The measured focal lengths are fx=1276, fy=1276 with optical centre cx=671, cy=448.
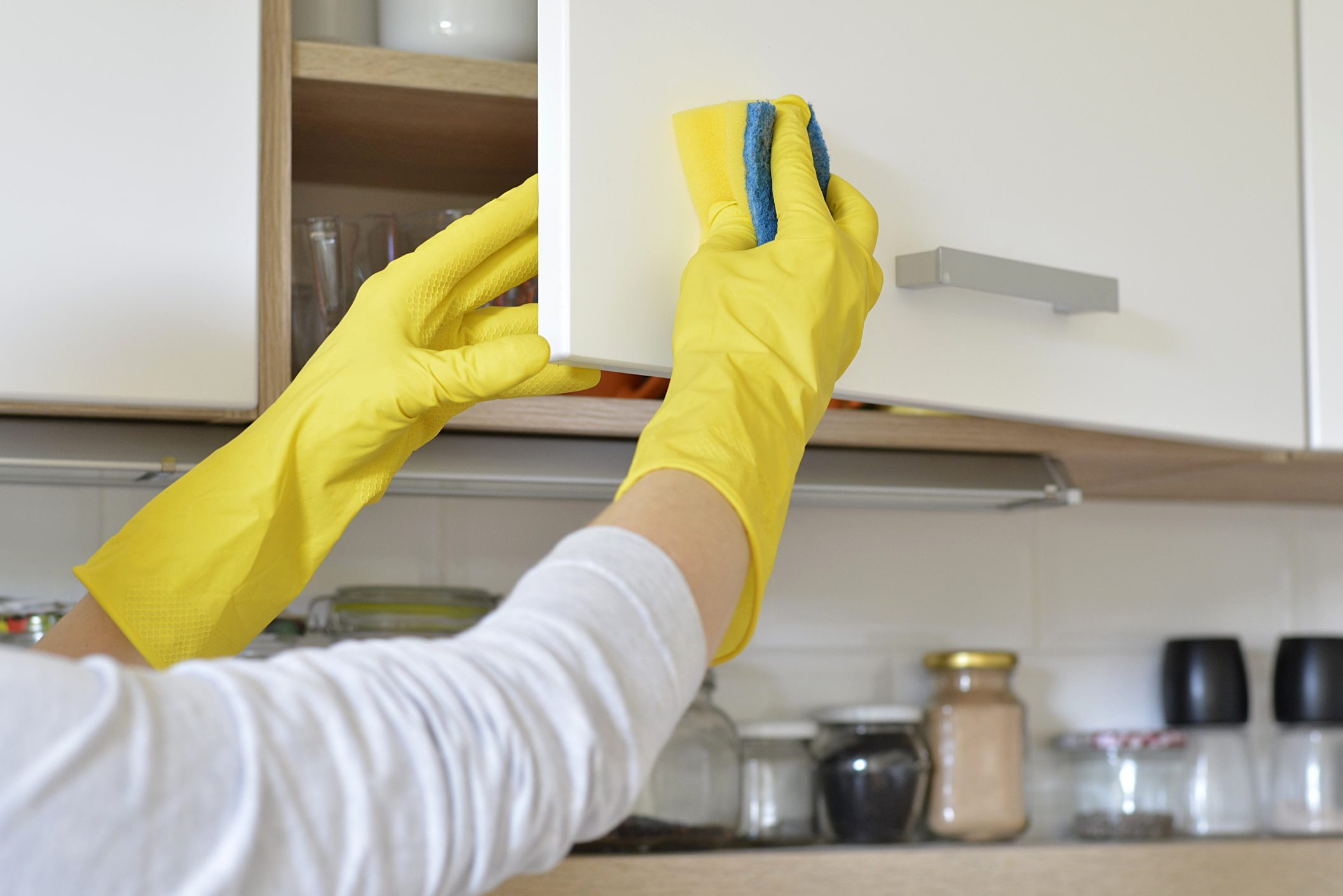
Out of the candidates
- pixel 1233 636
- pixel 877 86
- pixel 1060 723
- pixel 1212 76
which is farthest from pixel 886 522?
pixel 877 86

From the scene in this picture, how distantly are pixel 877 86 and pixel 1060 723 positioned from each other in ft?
2.63

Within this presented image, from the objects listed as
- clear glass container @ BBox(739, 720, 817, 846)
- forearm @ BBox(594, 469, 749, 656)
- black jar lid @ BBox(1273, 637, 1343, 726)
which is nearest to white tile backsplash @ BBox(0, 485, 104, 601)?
clear glass container @ BBox(739, 720, 817, 846)

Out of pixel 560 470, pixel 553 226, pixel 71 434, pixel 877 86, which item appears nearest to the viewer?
pixel 553 226

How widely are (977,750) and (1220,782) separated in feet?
0.95

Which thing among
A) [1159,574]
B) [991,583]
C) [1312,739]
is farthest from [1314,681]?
[991,583]

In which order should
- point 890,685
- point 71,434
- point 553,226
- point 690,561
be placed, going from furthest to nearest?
point 890,685, point 71,434, point 553,226, point 690,561

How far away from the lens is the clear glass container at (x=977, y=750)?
3.64 feet

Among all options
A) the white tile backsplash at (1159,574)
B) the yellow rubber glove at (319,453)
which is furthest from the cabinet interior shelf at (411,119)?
the white tile backsplash at (1159,574)

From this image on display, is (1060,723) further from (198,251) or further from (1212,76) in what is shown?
(198,251)

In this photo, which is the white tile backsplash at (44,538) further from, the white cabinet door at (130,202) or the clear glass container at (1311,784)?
the clear glass container at (1311,784)

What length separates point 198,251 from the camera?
2.43 ft

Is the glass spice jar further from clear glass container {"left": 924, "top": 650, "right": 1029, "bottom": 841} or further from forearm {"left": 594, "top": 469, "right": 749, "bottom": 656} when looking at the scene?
forearm {"left": 594, "top": 469, "right": 749, "bottom": 656}

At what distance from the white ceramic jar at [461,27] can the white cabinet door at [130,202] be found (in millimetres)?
110

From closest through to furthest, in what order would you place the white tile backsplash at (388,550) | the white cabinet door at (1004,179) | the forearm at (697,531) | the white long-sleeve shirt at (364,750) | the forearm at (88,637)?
the white long-sleeve shirt at (364,750), the forearm at (697,531), the white cabinet door at (1004,179), the forearm at (88,637), the white tile backsplash at (388,550)
